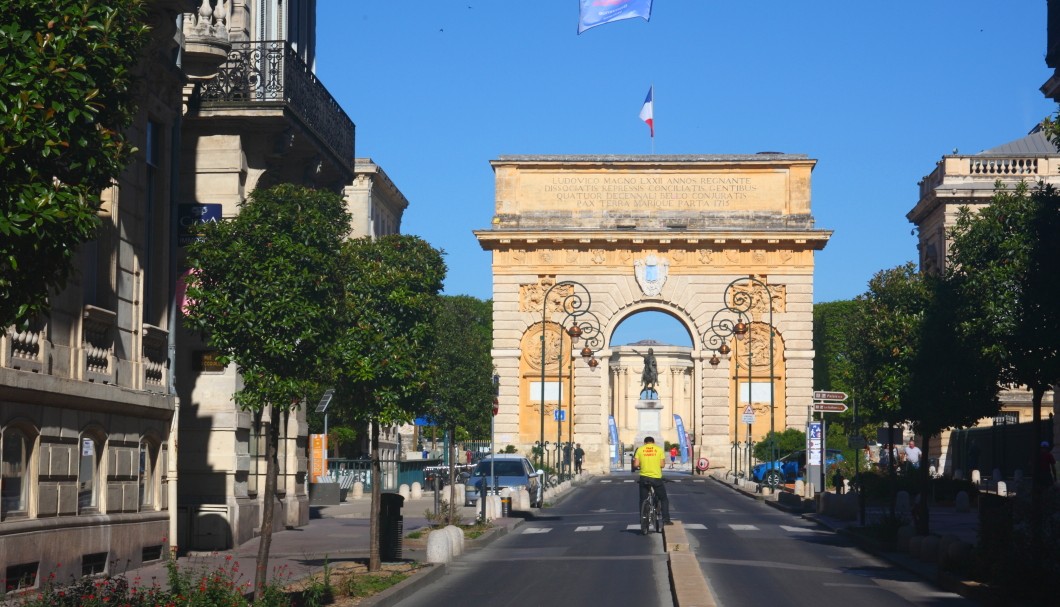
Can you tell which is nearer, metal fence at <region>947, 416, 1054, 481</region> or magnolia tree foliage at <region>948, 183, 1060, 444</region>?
magnolia tree foliage at <region>948, 183, 1060, 444</region>

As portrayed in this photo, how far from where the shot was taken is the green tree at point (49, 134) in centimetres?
848

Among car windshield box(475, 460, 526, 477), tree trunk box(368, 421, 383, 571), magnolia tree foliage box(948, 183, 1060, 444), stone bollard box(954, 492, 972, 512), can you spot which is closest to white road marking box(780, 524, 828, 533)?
stone bollard box(954, 492, 972, 512)

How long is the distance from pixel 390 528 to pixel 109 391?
15.1 feet

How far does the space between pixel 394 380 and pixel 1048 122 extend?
938 centimetres

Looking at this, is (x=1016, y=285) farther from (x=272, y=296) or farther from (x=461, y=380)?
(x=461, y=380)

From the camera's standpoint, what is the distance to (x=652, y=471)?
2683 cm

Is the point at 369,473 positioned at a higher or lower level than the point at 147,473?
lower

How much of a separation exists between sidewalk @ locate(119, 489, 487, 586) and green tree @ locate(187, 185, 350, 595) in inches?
74.8

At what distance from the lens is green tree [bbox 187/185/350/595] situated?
1562 cm

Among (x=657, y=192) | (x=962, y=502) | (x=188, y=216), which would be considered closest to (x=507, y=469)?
(x=962, y=502)

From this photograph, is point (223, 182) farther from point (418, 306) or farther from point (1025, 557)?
point (1025, 557)

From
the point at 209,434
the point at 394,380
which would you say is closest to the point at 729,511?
the point at 209,434

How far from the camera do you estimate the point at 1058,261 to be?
20828 mm

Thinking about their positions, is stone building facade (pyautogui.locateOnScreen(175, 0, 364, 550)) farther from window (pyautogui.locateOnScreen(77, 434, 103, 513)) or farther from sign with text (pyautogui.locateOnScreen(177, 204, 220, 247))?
window (pyautogui.locateOnScreen(77, 434, 103, 513))
